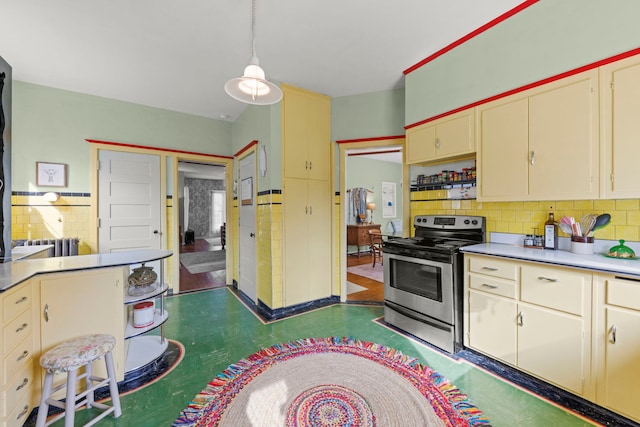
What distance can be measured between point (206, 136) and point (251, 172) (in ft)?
4.21

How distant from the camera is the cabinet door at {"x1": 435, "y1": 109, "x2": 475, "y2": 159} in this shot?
2352mm

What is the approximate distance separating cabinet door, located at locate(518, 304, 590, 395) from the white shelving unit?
8.94 feet

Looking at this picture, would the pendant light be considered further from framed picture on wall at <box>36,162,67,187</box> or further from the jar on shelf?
framed picture on wall at <box>36,162,67,187</box>

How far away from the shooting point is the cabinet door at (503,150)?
2049 millimetres

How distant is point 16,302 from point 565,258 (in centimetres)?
327

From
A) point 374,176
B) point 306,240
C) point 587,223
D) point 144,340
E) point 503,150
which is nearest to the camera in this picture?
point 587,223

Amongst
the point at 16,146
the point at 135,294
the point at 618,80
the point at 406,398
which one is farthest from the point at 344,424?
the point at 16,146

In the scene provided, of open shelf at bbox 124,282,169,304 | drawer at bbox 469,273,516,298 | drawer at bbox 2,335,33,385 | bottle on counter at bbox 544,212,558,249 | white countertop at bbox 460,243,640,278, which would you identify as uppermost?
bottle on counter at bbox 544,212,558,249

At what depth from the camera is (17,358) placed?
142 centimetres

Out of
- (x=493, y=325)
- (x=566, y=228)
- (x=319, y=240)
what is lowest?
(x=493, y=325)

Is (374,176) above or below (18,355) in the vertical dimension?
above

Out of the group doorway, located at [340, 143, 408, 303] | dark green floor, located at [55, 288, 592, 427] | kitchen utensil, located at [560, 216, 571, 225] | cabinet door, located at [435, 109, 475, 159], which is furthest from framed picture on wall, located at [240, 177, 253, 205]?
kitchen utensil, located at [560, 216, 571, 225]

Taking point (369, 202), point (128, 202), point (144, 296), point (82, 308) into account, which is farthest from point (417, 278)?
point (369, 202)

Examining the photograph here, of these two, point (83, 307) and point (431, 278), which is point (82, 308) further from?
point (431, 278)
